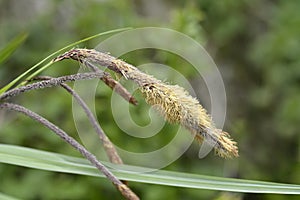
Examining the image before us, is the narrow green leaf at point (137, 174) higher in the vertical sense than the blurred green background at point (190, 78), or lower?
lower

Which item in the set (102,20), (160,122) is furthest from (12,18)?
(160,122)

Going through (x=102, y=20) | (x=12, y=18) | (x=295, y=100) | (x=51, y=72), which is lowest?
(x=51, y=72)

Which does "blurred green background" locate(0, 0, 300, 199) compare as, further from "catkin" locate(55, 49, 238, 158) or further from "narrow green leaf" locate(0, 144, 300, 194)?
"catkin" locate(55, 49, 238, 158)

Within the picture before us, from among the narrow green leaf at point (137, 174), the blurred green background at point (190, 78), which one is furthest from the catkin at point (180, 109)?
the blurred green background at point (190, 78)

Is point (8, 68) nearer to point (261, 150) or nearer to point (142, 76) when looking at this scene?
point (261, 150)

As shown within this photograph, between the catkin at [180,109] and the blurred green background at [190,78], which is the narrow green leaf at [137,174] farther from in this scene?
the blurred green background at [190,78]

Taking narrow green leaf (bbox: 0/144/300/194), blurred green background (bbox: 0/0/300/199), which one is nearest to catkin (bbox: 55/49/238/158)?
narrow green leaf (bbox: 0/144/300/194)

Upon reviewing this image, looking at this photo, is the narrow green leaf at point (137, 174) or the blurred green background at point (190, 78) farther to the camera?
the blurred green background at point (190, 78)

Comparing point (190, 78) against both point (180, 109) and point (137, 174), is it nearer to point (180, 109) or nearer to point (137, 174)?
point (137, 174)
